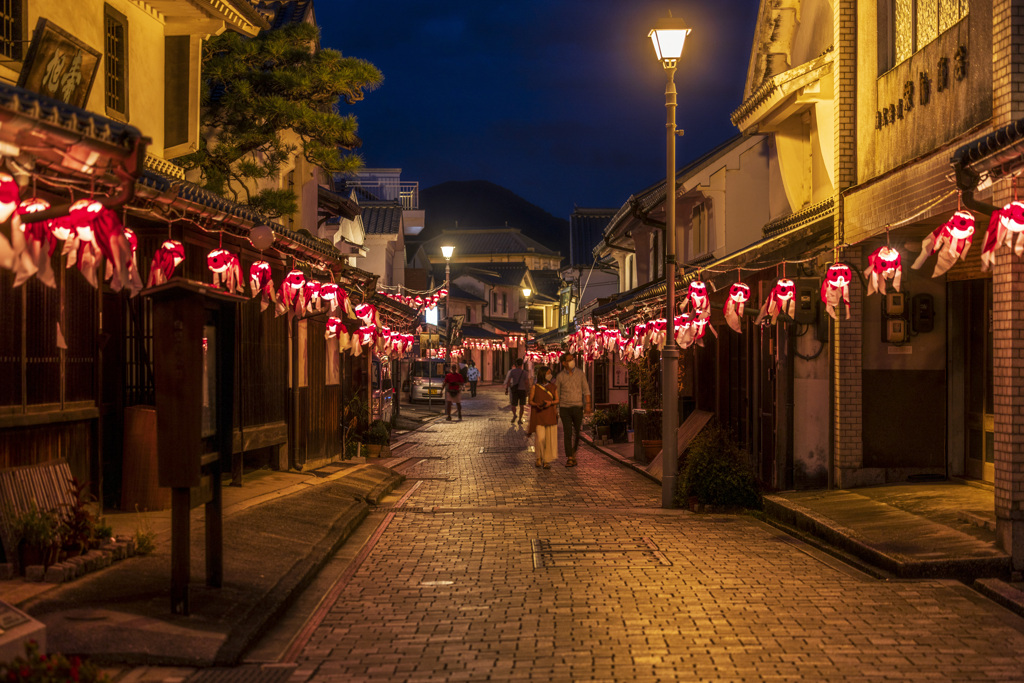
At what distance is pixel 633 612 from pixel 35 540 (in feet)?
16.0

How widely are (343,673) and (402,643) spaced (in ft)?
2.47

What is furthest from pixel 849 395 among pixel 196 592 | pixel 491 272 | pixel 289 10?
pixel 491 272

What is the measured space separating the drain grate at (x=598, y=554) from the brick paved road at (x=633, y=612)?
32 mm

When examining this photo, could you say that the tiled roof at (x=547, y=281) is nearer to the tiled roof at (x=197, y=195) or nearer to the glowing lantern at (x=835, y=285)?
the tiled roof at (x=197, y=195)

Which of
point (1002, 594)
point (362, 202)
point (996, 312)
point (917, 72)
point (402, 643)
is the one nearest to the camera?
point (402, 643)

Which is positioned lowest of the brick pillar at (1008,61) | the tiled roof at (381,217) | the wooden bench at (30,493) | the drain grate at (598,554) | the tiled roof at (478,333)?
the drain grate at (598,554)

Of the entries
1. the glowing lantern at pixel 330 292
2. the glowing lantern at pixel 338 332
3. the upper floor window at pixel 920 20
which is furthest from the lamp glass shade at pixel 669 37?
the glowing lantern at pixel 338 332

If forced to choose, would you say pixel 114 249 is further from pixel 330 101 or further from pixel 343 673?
pixel 330 101

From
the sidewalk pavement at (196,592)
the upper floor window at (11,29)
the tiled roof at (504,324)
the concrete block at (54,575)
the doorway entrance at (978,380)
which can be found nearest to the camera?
the sidewalk pavement at (196,592)

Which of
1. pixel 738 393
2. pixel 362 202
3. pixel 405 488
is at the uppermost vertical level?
pixel 362 202

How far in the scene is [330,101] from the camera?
61.5 feet

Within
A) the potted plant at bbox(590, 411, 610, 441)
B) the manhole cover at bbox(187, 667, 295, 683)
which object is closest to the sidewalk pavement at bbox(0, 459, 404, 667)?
the manhole cover at bbox(187, 667, 295, 683)

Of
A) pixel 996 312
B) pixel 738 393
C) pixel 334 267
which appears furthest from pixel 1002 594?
pixel 334 267

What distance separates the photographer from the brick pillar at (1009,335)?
30.3 ft
